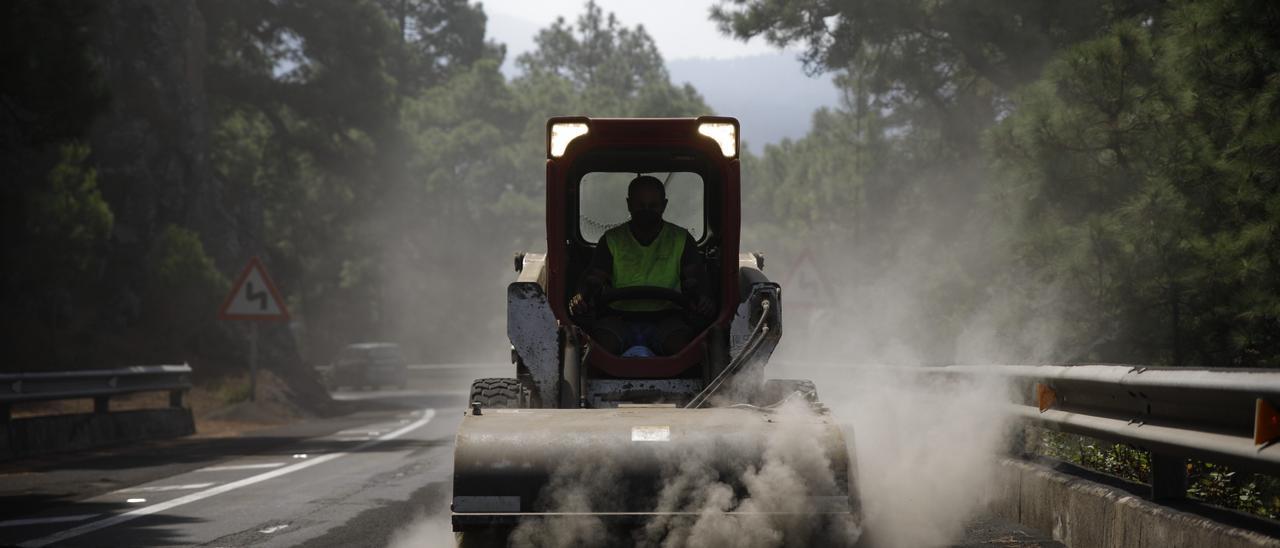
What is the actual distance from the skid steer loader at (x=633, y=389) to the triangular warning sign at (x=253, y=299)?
52.0 feet

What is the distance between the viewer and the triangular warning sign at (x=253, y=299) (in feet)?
83.6

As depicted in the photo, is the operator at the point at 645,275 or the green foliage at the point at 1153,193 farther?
the green foliage at the point at 1153,193

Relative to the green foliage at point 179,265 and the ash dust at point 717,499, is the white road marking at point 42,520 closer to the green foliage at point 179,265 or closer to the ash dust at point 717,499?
the ash dust at point 717,499

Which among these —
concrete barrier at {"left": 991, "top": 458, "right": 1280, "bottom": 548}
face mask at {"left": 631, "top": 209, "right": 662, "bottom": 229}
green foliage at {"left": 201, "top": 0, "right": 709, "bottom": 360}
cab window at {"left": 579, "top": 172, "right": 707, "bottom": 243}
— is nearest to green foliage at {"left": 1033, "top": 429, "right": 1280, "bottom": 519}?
concrete barrier at {"left": 991, "top": 458, "right": 1280, "bottom": 548}

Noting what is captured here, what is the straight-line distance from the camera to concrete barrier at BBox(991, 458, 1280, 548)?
21.1 ft

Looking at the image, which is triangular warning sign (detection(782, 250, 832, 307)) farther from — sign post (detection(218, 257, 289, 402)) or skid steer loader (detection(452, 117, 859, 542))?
skid steer loader (detection(452, 117, 859, 542))

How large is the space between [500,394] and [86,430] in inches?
450

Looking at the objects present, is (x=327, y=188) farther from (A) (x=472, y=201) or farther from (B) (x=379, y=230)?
(A) (x=472, y=201)

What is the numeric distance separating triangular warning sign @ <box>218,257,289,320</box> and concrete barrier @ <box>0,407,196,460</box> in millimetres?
2905

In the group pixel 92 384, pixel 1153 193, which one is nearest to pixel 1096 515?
pixel 1153 193

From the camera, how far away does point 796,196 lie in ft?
206

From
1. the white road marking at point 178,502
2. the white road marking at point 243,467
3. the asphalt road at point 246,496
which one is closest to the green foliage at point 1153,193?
the asphalt road at point 246,496

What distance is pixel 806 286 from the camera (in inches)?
943

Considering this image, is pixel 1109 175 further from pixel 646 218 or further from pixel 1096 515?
pixel 1096 515
